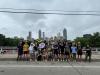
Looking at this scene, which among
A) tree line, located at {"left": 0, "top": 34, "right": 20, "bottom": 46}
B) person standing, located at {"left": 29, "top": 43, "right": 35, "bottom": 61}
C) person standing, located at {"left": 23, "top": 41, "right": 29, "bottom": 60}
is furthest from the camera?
tree line, located at {"left": 0, "top": 34, "right": 20, "bottom": 46}

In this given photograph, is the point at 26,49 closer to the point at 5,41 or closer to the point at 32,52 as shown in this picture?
the point at 32,52

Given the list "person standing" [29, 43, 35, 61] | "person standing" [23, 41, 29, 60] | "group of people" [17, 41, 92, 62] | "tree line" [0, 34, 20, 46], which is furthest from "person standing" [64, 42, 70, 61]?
"tree line" [0, 34, 20, 46]

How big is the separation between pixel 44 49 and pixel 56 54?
0.96 m

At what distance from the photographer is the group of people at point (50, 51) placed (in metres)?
24.1

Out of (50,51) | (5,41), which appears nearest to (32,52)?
(50,51)

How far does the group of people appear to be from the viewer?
948 inches

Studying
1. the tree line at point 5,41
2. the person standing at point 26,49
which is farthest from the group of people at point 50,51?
the tree line at point 5,41

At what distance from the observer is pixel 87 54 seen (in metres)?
24.9

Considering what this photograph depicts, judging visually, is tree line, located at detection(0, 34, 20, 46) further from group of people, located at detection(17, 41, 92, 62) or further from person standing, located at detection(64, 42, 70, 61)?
person standing, located at detection(64, 42, 70, 61)

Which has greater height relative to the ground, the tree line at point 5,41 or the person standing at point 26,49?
the tree line at point 5,41

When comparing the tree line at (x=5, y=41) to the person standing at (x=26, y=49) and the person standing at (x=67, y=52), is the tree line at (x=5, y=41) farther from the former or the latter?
the person standing at (x=67, y=52)
